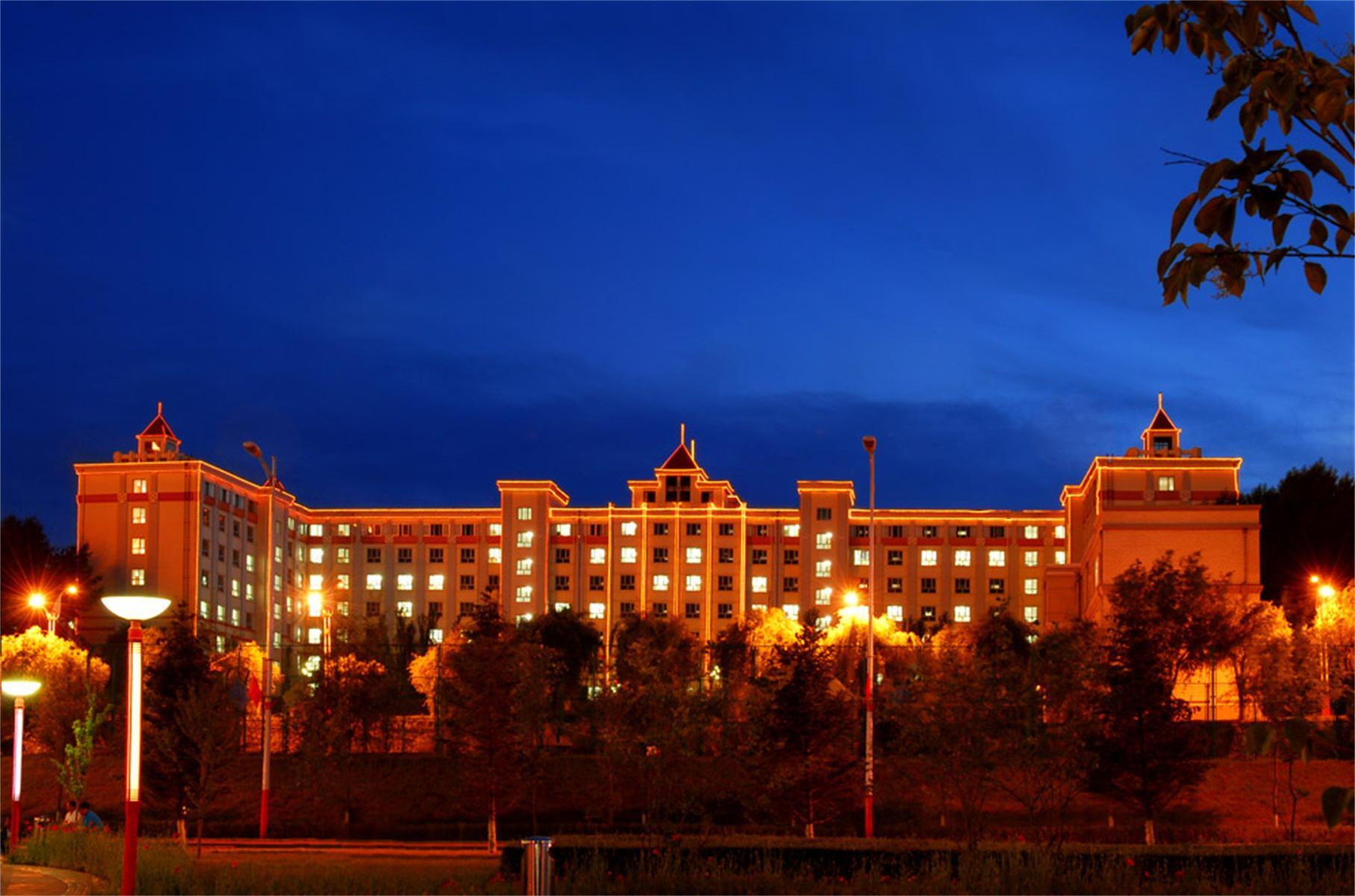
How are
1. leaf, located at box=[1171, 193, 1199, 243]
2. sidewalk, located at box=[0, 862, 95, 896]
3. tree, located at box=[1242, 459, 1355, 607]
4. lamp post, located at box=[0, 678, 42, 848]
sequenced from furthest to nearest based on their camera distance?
tree, located at box=[1242, 459, 1355, 607] → lamp post, located at box=[0, 678, 42, 848] → sidewalk, located at box=[0, 862, 95, 896] → leaf, located at box=[1171, 193, 1199, 243]

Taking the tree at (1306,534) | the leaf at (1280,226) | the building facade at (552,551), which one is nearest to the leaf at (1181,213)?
the leaf at (1280,226)

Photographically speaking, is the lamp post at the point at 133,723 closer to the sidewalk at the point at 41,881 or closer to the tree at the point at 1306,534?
the sidewalk at the point at 41,881

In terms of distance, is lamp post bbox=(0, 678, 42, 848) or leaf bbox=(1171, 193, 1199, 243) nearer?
leaf bbox=(1171, 193, 1199, 243)

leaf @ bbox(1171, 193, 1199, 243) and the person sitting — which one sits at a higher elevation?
leaf @ bbox(1171, 193, 1199, 243)

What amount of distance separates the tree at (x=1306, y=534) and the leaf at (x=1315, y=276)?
77.2 m

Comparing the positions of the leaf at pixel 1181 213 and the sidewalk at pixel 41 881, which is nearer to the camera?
the leaf at pixel 1181 213

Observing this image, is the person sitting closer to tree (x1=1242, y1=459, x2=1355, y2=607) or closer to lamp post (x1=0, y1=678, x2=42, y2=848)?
lamp post (x1=0, y1=678, x2=42, y2=848)

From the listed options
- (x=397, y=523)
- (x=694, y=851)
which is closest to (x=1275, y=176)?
(x=694, y=851)

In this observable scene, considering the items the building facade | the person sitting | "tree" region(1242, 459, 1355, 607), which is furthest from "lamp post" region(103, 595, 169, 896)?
the building facade

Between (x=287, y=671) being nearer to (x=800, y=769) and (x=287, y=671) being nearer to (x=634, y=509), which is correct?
(x=634, y=509)

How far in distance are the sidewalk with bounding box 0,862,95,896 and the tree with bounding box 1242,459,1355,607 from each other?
212 feet

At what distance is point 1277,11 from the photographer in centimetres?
479

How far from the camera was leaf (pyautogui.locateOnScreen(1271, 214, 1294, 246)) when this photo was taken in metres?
4.50

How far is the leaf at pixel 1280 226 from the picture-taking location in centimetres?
450
